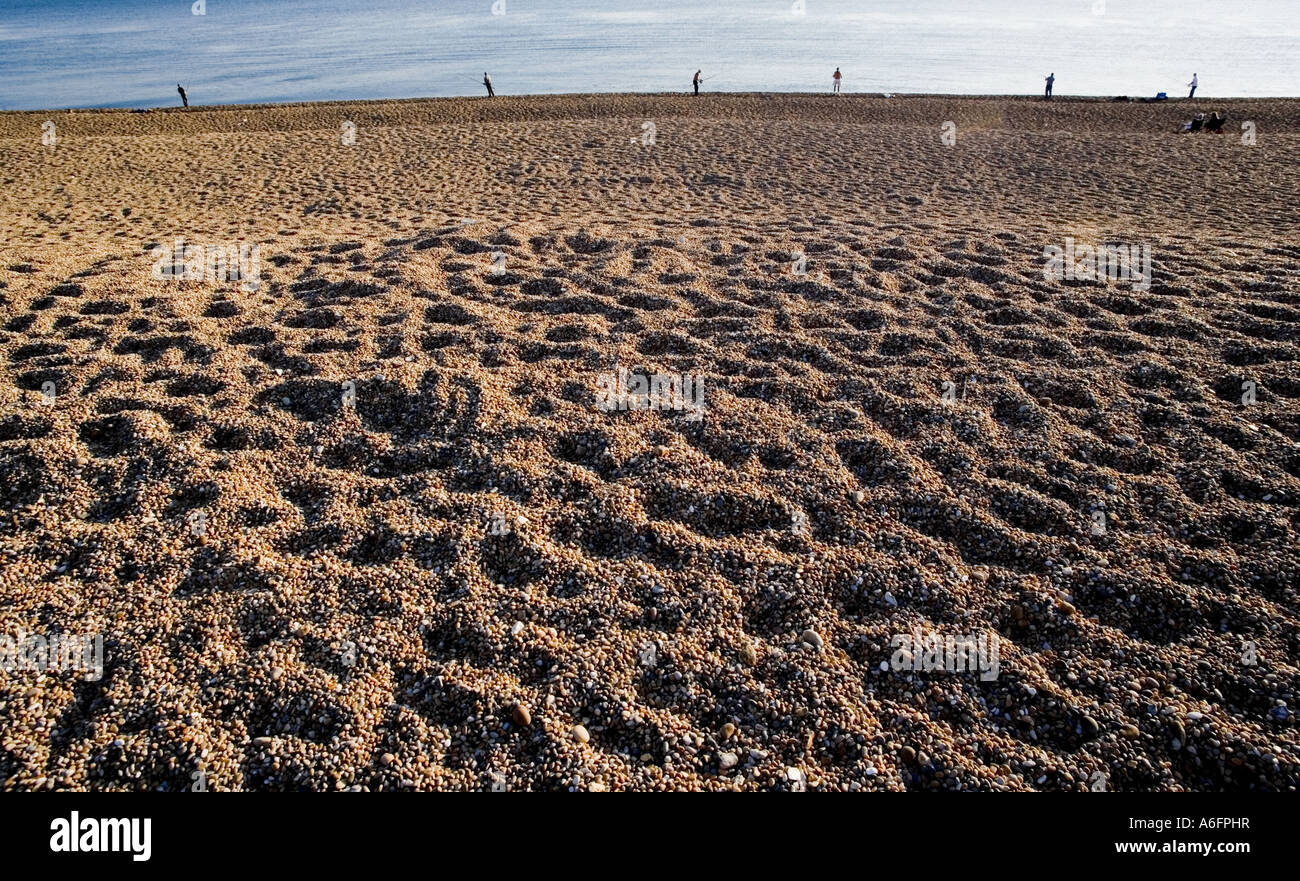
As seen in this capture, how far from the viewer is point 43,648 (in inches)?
128

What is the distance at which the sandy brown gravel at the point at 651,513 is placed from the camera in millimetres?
2957

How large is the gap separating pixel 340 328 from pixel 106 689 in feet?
12.9

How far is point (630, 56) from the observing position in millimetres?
46031

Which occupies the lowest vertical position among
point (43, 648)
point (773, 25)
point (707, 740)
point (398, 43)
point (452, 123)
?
point (707, 740)

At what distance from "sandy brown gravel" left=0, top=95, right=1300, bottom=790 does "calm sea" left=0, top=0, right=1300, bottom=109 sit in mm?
27962
